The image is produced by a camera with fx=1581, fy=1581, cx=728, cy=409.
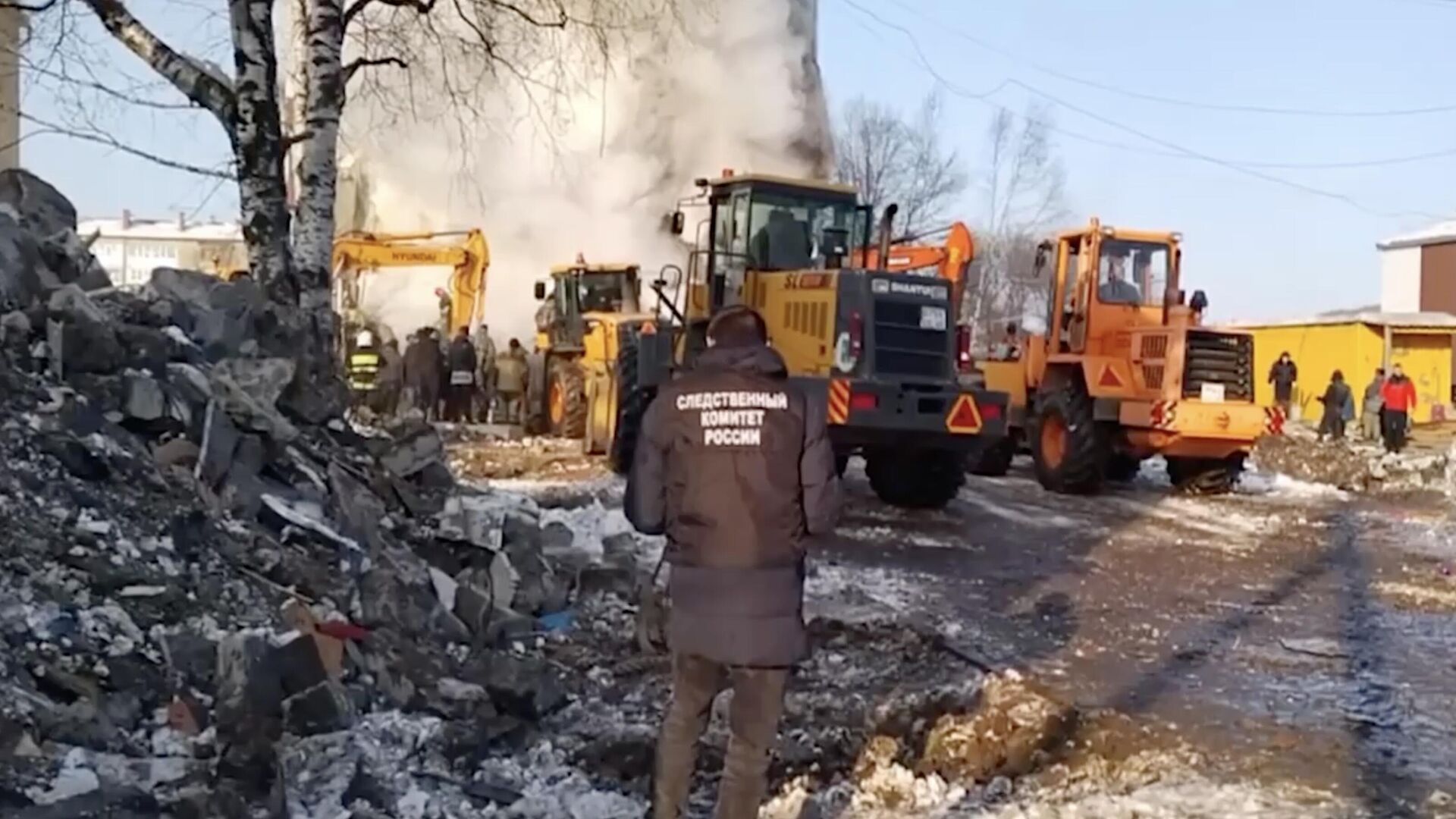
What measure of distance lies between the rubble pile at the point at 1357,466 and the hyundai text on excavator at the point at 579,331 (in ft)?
27.0

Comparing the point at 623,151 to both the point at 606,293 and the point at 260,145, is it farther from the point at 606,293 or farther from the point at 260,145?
the point at 260,145

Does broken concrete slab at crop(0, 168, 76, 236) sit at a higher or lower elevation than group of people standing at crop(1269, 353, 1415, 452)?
higher

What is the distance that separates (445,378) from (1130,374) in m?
11.8

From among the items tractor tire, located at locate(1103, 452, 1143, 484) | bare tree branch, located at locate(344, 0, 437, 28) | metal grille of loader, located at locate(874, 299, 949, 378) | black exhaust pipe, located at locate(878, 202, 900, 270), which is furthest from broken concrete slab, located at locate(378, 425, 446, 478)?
tractor tire, located at locate(1103, 452, 1143, 484)

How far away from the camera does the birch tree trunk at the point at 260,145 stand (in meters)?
11.5

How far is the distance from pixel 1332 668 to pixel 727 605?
4.98m

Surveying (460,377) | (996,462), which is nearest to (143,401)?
(996,462)

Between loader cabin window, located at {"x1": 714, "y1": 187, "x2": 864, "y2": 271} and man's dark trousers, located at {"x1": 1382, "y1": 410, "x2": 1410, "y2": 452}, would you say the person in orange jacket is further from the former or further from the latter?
loader cabin window, located at {"x1": 714, "y1": 187, "x2": 864, "y2": 271}

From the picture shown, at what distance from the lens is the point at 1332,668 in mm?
8266

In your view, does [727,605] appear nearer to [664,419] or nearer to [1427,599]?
[664,419]

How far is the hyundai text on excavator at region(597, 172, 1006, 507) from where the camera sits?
1323cm

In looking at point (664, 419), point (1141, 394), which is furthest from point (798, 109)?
point (664, 419)

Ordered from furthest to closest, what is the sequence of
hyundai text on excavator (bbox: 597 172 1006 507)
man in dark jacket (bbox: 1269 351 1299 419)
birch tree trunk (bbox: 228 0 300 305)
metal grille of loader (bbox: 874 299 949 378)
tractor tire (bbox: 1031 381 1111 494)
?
man in dark jacket (bbox: 1269 351 1299 419) → tractor tire (bbox: 1031 381 1111 494) → metal grille of loader (bbox: 874 299 949 378) → hyundai text on excavator (bbox: 597 172 1006 507) → birch tree trunk (bbox: 228 0 300 305)

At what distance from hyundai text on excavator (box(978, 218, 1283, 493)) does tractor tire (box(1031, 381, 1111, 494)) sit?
1 cm
